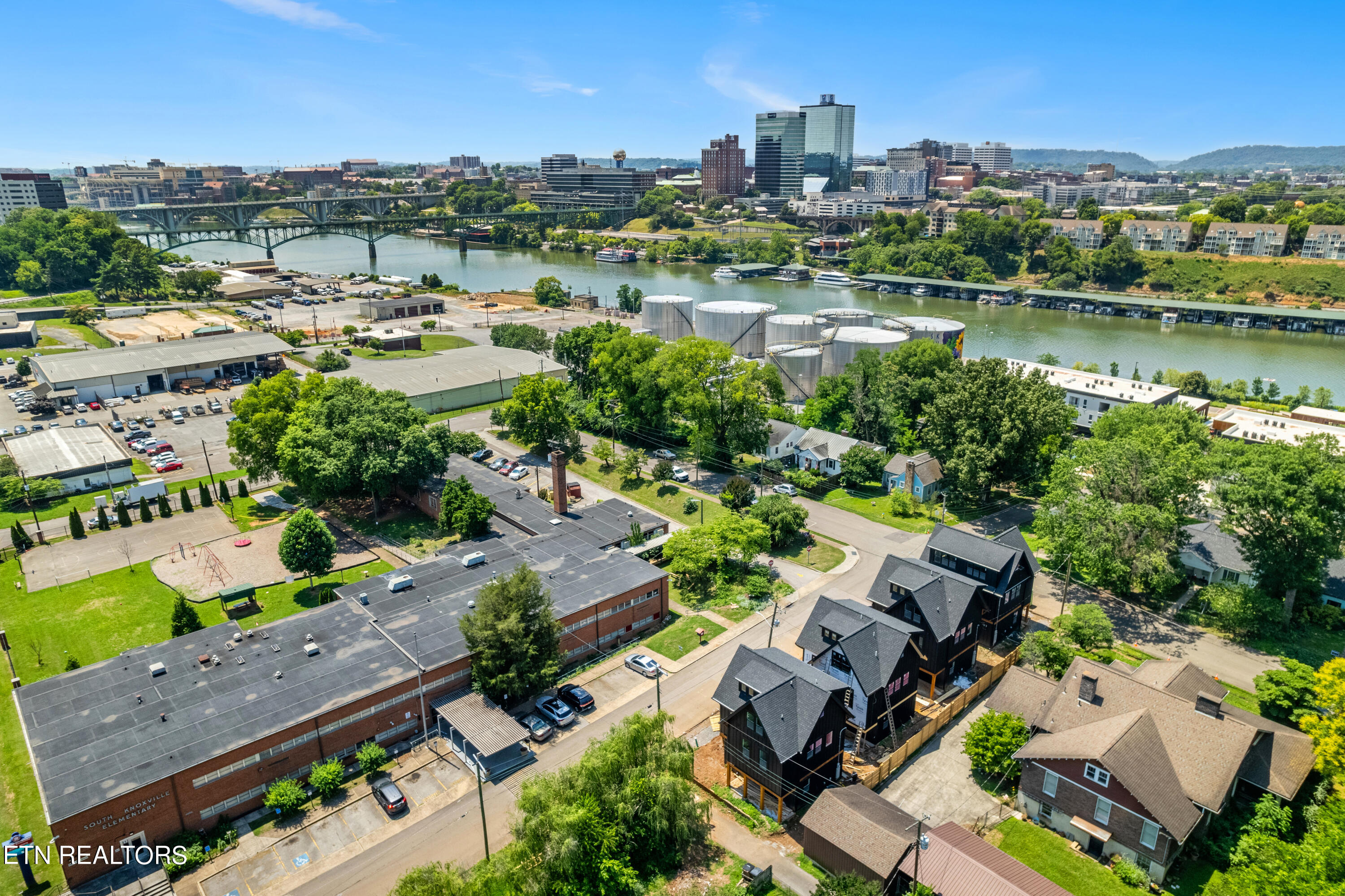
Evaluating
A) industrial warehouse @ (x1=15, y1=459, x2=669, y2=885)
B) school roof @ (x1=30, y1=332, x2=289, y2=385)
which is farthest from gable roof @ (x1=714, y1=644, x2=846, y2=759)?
school roof @ (x1=30, y1=332, x2=289, y2=385)

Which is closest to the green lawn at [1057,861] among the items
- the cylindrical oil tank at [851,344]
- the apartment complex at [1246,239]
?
the cylindrical oil tank at [851,344]

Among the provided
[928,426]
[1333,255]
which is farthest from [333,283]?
[1333,255]

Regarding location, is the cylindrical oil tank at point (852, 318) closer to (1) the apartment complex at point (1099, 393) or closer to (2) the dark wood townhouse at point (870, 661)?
(1) the apartment complex at point (1099, 393)

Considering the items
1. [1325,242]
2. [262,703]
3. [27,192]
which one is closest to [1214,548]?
[262,703]

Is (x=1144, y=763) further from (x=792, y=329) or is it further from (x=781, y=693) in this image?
(x=792, y=329)

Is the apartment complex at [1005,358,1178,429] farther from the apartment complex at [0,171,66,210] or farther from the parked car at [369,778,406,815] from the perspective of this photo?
the apartment complex at [0,171,66,210]
